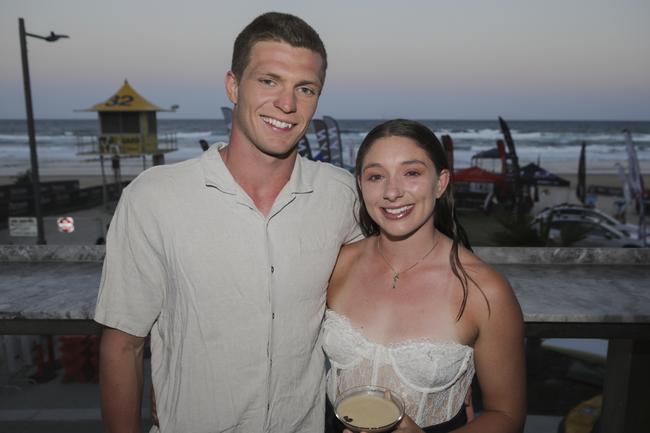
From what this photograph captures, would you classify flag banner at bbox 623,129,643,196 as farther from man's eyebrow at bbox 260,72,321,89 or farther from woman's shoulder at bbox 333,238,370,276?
man's eyebrow at bbox 260,72,321,89

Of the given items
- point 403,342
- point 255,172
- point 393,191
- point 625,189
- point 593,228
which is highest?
point 255,172

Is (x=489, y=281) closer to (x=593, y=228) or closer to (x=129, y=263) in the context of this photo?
(x=129, y=263)

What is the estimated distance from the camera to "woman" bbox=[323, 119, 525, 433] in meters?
2.41

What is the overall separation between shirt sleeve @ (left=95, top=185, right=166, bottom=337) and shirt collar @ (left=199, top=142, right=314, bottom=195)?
12.5 inches

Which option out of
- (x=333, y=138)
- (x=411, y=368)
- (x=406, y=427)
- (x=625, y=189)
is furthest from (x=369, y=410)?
(x=625, y=189)

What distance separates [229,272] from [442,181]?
134cm

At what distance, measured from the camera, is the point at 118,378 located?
7.72ft

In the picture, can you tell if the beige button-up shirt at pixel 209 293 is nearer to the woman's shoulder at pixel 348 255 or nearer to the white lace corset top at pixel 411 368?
the white lace corset top at pixel 411 368

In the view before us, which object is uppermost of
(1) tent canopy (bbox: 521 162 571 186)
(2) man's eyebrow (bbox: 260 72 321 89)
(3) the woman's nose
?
(2) man's eyebrow (bbox: 260 72 321 89)

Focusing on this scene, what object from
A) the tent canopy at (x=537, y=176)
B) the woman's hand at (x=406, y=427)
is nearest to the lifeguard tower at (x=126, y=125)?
the tent canopy at (x=537, y=176)

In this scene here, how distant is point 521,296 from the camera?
127 inches

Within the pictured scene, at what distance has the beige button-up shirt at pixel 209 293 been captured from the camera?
2287 millimetres

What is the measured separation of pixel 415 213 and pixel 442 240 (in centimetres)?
40

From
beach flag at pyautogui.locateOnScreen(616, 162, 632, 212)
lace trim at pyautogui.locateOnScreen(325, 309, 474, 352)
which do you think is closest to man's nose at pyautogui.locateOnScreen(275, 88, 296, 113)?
lace trim at pyautogui.locateOnScreen(325, 309, 474, 352)
